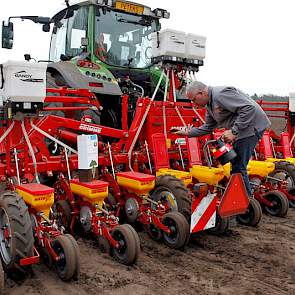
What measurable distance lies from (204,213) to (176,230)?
340 millimetres

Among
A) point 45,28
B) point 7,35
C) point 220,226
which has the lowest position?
point 220,226

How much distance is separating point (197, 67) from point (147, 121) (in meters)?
0.97

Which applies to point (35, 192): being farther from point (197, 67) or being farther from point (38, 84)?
point (197, 67)

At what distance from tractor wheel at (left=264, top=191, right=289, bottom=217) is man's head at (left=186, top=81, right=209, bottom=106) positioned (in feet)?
5.51

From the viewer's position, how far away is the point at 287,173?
17.0 ft

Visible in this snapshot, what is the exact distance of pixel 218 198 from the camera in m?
4.01

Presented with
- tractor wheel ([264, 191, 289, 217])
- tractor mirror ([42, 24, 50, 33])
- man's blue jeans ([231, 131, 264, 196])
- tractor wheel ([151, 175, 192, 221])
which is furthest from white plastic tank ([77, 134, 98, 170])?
tractor mirror ([42, 24, 50, 33])

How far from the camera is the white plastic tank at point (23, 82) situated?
124 inches

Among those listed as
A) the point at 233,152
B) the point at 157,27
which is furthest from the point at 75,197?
the point at 157,27

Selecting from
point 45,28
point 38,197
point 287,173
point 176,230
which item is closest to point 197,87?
point 176,230

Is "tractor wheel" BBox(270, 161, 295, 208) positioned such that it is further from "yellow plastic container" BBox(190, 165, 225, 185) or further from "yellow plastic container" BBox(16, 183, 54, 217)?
"yellow plastic container" BBox(16, 183, 54, 217)

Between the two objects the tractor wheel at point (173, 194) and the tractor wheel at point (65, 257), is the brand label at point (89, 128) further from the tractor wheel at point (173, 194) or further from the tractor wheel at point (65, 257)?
the tractor wheel at point (65, 257)

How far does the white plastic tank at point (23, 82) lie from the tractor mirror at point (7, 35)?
240 centimetres

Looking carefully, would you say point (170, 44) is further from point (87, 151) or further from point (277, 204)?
point (277, 204)
